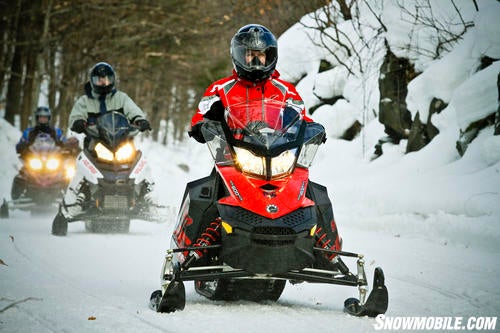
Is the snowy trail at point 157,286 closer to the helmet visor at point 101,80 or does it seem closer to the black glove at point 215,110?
the black glove at point 215,110

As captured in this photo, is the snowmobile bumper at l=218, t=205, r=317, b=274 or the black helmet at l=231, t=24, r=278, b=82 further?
the black helmet at l=231, t=24, r=278, b=82

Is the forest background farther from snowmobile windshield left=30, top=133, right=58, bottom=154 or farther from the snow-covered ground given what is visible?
snowmobile windshield left=30, top=133, right=58, bottom=154

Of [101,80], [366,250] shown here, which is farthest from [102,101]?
[366,250]

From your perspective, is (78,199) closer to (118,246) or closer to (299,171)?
(118,246)

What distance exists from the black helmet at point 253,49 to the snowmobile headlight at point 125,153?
493 cm

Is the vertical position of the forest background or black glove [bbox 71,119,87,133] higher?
the forest background

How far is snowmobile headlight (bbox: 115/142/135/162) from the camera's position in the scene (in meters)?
9.82

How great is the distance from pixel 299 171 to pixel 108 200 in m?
5.40

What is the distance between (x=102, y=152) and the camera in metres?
9.72

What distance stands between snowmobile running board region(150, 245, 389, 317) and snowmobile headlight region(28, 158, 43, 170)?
905cm

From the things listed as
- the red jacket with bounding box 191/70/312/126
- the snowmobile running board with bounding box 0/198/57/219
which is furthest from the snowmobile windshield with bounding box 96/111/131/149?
the red jacket with bounding box 191/70/312/126

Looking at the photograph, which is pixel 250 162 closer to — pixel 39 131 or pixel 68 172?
pixel 68 172

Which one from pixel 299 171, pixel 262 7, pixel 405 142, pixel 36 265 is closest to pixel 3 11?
pixel 262 7

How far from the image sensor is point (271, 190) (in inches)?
178
